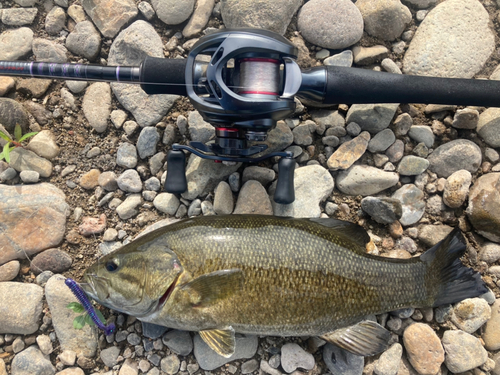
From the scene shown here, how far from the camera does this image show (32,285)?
114 inches

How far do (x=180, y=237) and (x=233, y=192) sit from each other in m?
0.76

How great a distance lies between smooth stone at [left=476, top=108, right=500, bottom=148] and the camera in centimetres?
302

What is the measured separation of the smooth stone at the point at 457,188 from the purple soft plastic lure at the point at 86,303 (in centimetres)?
323

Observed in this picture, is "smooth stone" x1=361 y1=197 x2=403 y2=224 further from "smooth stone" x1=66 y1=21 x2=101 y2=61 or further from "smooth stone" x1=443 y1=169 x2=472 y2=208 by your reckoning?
"smooth stone" x1=66 y1=21 x2=101 y2=61

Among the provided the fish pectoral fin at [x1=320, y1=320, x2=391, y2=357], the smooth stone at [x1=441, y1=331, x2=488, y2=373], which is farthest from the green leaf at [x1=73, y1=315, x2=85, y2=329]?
the smooth stone at [x1=441, y1=331, x2=488, y2=373]

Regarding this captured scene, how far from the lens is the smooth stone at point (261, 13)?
9.77 feet

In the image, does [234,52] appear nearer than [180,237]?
Yes

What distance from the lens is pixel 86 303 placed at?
2.70m

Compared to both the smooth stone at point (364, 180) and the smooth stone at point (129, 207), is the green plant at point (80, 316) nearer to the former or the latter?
the smooth stone at point (129, 207)

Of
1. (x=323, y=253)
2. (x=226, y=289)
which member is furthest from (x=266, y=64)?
(x=226, y=289)

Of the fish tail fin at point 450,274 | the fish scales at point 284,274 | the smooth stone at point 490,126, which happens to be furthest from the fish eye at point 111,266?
the smooth stone at point 490,126

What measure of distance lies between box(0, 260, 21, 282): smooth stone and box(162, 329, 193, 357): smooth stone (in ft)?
4.80

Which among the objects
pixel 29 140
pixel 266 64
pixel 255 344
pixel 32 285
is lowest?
pixel 255 344

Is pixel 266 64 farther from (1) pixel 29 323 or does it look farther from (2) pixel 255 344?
(1) pixel 29 323
